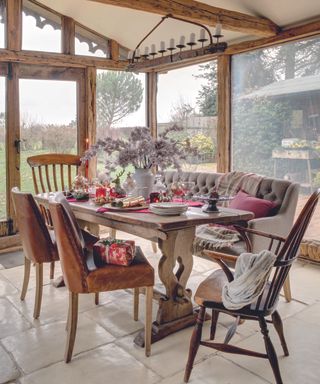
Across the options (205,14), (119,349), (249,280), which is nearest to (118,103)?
(205,14)

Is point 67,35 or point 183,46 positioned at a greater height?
point 67,35

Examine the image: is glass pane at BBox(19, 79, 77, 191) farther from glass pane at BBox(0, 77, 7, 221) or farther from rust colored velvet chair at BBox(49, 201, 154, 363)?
rust colored velvet chair at BBox(49, 201, 154, 363)

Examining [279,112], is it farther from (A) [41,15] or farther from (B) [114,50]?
(A) [41,15]

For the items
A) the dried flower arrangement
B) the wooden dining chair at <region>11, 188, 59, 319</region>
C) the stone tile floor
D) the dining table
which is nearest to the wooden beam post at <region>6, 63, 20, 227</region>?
the stone tile floor

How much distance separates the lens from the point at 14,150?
4883mm

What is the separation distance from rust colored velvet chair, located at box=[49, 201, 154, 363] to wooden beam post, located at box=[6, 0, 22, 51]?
10.3 feet

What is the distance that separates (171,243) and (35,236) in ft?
3.25

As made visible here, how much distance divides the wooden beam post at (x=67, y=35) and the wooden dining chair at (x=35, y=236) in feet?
9.06

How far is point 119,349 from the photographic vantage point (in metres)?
2.54

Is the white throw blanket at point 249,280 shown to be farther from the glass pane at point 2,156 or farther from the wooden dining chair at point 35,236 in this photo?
the glass pane at point 2,156

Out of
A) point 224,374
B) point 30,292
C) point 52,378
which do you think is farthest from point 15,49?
point 224,374

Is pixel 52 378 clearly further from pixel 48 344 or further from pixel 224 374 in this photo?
pixel 224 374

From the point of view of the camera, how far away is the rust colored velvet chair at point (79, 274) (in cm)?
232

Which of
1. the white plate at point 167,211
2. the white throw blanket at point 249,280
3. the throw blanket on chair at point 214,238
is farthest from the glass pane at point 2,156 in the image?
the white throw blanket at point 249,280
